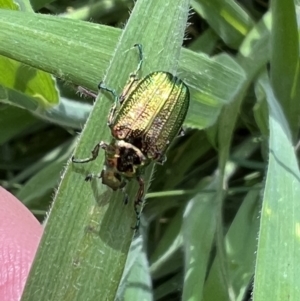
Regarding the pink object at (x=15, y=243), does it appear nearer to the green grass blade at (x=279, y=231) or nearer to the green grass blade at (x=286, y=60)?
the green grass blade at (x=279, y=231)

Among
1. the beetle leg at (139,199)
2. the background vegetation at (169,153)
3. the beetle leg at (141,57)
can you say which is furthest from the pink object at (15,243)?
the beetle leg at (141,57)

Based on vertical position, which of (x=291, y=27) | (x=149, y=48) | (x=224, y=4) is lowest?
(x=149, y=48)

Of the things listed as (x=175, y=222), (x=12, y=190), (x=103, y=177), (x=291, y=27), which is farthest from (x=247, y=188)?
(x=12, y=190)

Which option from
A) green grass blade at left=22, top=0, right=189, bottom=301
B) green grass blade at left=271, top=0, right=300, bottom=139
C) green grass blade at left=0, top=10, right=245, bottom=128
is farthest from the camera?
green grass blade at left=271, top=0, right=300, bottom=139

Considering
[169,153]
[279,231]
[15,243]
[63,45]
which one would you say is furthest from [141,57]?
[169,153]

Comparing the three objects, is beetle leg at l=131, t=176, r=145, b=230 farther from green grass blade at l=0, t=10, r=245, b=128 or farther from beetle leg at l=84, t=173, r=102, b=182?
green grass blade at l=0, t=10, r=245, b=128

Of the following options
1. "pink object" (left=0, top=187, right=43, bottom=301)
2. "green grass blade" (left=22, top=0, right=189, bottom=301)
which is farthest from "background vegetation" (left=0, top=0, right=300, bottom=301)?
"pink object" (left=0, top=187, right=43, bottom=301)

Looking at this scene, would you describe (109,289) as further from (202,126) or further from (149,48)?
(202,126)
